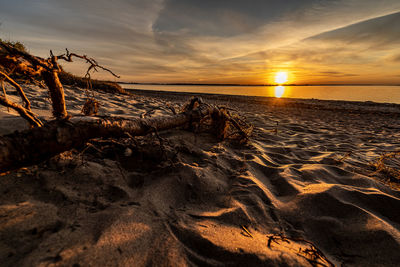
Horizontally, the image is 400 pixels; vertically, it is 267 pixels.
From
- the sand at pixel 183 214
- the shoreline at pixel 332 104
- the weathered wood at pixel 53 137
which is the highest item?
the shoreline at pixel 332 104

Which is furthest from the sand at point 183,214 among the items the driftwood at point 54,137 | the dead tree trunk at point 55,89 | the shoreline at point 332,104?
the shoreline at point 332,104

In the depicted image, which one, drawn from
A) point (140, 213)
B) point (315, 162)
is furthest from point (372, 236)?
point (140, 213)

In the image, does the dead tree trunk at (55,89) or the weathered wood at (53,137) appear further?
the dead tree trunk at (55,89)

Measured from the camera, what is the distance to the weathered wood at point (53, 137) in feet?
3.55

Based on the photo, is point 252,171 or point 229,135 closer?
point 252,171

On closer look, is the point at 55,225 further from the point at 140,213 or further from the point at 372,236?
the point at 372,236

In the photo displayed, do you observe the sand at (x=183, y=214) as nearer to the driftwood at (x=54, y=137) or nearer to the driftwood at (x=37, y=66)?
the driftwood at (x=54, y=137)

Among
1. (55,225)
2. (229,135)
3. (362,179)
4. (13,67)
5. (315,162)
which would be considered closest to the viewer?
(55,225)

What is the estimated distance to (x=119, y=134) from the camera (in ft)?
5.66

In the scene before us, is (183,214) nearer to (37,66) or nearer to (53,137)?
(53,137)

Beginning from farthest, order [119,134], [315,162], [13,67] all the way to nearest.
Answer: [315,162], [119,134], [13,67]

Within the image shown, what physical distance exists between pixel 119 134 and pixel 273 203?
5.45ft

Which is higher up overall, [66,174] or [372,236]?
[66,174]

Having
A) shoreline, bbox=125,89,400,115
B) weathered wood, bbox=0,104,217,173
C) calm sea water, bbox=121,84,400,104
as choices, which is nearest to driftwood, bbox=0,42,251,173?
weathered wood, bbox=0,104,217,173
